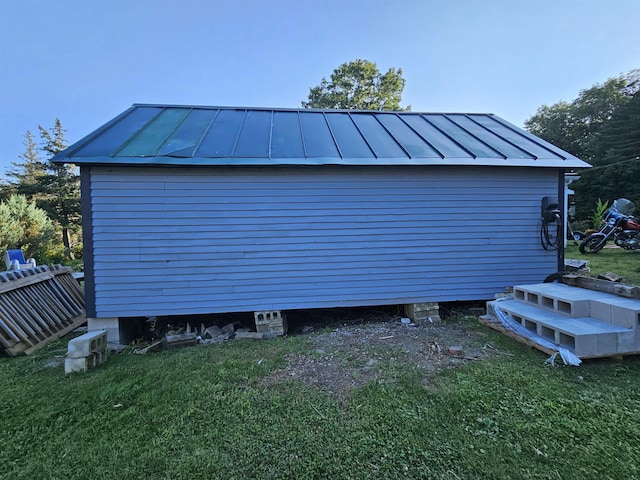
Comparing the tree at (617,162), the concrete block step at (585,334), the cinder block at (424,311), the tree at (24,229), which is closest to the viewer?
the concrete block step at (585,334)

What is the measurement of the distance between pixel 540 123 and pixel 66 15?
34.2 meters

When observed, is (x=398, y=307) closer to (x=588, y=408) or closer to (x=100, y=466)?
(x=588, y=408)


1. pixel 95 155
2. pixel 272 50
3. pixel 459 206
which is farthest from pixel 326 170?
pixel 272 50

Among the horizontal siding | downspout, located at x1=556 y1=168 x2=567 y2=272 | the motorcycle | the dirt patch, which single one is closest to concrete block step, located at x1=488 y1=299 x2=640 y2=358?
the dirt patch

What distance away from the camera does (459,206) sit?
471 cm

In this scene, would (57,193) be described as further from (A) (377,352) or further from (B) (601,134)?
(B) (601,134)

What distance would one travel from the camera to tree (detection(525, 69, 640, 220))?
19.2m

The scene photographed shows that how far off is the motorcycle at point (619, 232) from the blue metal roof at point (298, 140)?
6.29 m

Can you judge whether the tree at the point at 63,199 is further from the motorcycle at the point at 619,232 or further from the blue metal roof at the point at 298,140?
the motorcycle at the point at 619,232

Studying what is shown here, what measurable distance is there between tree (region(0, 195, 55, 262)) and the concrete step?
590 inches

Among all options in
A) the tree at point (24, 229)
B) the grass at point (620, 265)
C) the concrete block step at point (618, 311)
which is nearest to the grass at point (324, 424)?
the concrete block step at point (618, 311)

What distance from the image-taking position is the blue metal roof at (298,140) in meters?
4.18

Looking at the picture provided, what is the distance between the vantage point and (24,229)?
11094mm

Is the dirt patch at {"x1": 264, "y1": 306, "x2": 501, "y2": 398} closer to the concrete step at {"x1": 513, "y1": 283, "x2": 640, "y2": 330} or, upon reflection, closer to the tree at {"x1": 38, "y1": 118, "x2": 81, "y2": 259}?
the concrete step at {"x1": 513, "y1": 283, "x2": 640, "y2": 330}
